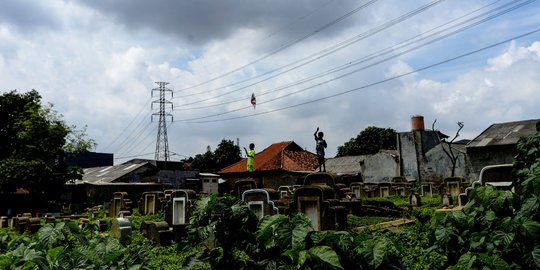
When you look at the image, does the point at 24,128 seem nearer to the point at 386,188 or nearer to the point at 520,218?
the point at 386,188

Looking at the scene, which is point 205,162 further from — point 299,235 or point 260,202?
point 299,235

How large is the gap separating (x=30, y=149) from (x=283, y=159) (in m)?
20.3

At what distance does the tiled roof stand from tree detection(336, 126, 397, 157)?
15.8 m

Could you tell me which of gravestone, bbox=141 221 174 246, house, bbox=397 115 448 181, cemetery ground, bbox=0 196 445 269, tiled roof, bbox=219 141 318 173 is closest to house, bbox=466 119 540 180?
house, bbox=397 115 448 181

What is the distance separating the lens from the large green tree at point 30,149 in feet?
90.6

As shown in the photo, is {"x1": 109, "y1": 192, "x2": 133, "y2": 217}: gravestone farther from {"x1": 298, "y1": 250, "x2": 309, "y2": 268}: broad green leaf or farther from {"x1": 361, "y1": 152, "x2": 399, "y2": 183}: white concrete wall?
{"x1": 361, "y1": 152, "x2": 399, "y2": 183}: white concrete wall

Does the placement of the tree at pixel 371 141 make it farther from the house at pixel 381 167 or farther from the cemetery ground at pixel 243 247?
the cemetery ground at pixel 243 247

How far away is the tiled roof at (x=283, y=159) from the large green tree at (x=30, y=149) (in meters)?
15.6

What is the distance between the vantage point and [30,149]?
28.7m

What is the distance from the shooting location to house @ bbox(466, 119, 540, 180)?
87.5ft

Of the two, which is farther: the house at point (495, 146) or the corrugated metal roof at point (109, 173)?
the corrugated metal roof at point (109, 173)

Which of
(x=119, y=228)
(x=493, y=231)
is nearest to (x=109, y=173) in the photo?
(x=119, y=228)

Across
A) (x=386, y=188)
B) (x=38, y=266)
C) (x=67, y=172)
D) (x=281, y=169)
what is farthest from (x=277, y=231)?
(x=281, y=169)

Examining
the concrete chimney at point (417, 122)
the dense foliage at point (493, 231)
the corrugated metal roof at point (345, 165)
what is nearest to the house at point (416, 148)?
the concrete chimney at point (417, 122)
